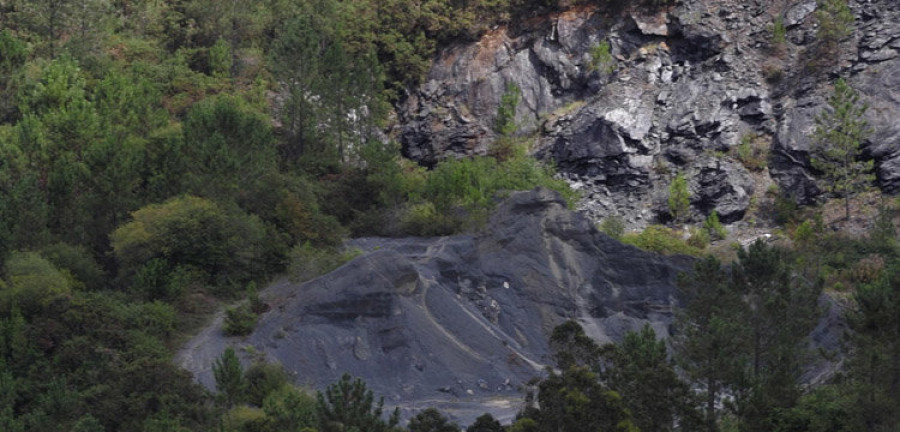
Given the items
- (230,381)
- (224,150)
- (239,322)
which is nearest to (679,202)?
(224,150)

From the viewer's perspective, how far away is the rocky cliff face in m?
67.8

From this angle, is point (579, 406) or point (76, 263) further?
point (76, 263)

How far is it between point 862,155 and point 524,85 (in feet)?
63.7

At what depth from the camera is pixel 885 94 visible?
2682 inches

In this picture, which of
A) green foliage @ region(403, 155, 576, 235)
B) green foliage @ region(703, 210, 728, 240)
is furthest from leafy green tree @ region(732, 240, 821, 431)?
green foliage @ region(703, 210, 728, 240)

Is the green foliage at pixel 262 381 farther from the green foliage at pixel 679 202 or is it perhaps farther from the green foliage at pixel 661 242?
the green foliage at pixel 679 202

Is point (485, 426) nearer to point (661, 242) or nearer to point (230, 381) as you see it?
point (230, 381)

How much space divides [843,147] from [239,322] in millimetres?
33923

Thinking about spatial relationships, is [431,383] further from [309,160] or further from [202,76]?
[202,76]

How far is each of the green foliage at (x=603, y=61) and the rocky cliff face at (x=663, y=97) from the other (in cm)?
29

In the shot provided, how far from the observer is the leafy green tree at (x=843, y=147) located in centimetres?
6469

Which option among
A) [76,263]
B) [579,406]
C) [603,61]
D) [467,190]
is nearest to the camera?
[579,406]

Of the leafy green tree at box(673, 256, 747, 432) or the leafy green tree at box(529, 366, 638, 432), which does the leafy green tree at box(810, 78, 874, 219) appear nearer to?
the leafy green tree at box(673, 256, 747, 432)

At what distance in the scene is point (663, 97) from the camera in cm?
7156
